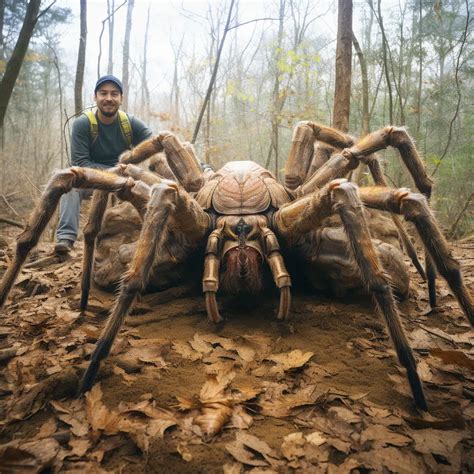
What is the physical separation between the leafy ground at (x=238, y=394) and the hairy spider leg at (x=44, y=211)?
2.08 ft

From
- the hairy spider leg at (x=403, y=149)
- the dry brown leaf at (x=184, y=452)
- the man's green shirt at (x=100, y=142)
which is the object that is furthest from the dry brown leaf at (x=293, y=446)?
the man's green shirt at (x=100, y=142)

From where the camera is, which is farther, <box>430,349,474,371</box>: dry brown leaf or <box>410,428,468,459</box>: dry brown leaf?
<box>430,349,474,371</box>: dry brown leaf

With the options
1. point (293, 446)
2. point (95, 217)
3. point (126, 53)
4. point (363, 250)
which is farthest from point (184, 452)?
point (126, 53)

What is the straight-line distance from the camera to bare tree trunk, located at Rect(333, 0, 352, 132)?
6.06m

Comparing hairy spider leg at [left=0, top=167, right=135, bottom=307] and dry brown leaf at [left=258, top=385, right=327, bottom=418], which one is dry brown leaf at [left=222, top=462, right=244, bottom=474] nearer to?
dry brown leaf at [left=258, top=385, right=327, bottom=418]

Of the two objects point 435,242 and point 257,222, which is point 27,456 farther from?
point 435,242

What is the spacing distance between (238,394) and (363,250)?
1215 millimetres

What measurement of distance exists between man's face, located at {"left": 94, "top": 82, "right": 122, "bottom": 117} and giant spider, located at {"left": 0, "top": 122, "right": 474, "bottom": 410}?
2.30 metres

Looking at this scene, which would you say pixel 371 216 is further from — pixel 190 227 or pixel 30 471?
pixel 30 471

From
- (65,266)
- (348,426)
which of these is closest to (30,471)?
(348,426)

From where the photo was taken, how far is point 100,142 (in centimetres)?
654

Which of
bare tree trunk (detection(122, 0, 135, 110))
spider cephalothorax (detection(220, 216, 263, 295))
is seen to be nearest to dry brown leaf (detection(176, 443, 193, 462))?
spider cephalothorax (detection(220, 216, 263, 295))

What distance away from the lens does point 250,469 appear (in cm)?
173

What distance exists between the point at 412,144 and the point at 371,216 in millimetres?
1327
